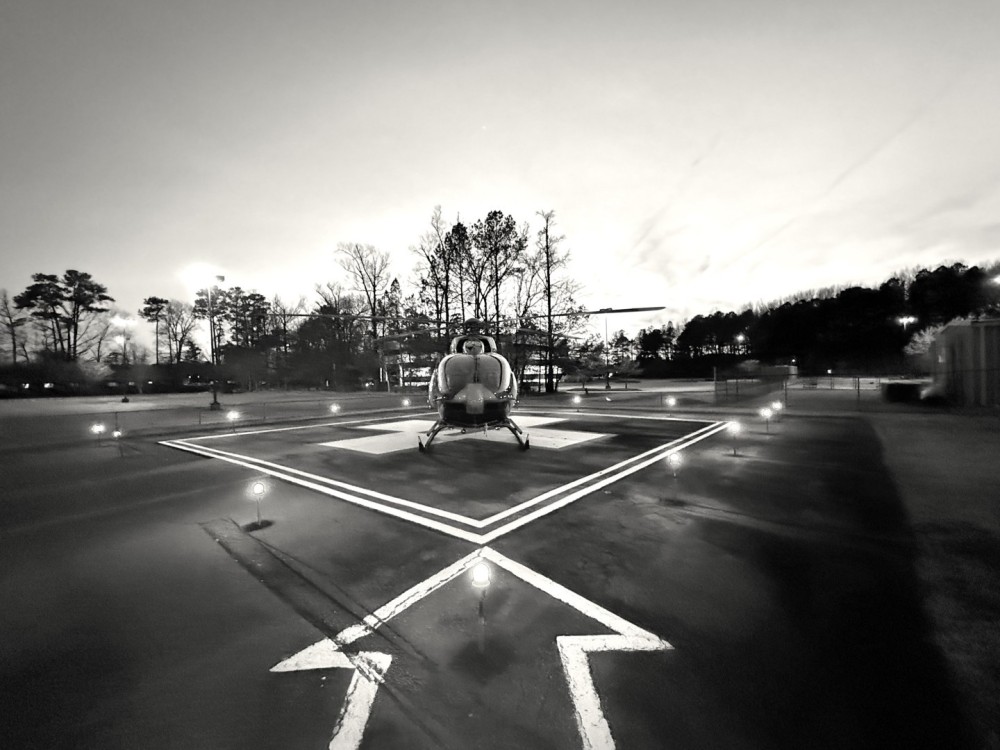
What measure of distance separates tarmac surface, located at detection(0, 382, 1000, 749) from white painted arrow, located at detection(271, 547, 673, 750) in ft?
0.06

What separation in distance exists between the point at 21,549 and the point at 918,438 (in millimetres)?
20413

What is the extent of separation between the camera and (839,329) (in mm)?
75500

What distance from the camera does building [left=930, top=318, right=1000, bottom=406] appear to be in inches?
712

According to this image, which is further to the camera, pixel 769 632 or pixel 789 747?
pixel 769 632

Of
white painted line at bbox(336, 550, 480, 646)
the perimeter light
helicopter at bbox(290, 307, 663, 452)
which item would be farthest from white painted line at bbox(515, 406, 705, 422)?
the perimeter light

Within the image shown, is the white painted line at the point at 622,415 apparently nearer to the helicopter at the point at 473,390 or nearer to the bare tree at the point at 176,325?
the helicopter at the point at 473,390

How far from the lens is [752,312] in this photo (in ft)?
339

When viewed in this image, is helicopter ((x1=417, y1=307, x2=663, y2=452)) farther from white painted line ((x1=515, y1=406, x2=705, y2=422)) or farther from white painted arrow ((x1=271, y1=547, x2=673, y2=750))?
white painted line ((x1=515, y1=406, x2=705, y2=422))

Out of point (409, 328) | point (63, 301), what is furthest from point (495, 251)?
point (63, 301)

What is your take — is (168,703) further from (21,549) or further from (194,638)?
(21,549)

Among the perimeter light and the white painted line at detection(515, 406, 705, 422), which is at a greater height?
the perimeter light

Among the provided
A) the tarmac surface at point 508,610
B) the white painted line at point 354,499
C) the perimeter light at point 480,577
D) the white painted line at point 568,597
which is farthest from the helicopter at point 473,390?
the perimeter light at point 480,577

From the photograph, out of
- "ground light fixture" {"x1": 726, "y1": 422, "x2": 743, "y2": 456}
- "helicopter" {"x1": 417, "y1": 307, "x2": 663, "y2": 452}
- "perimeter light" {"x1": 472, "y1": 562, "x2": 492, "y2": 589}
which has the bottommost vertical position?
"ground light fixture" {"x1": 726, "y1": 422, "x2": 743, "y2": 456}

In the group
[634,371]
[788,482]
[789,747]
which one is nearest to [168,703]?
[789,747]
